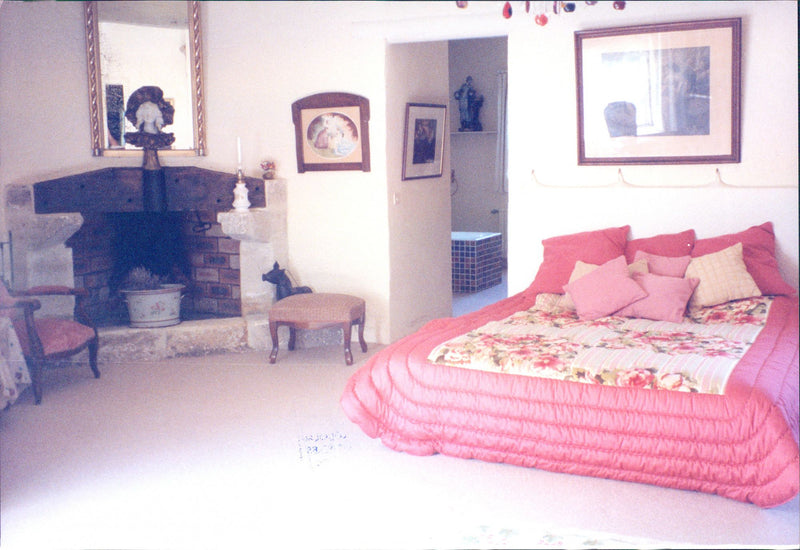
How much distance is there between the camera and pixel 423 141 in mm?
5488

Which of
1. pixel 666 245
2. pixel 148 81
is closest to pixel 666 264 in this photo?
pixel 666 245

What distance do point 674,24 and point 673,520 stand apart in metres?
2.63

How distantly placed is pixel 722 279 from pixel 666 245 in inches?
18.4

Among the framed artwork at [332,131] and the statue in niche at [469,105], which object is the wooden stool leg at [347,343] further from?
the statue in niche at [469,105]

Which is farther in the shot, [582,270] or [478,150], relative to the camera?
[478,150]

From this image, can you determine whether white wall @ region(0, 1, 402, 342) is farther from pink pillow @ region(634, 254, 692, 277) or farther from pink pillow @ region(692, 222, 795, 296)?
pink pillow @ region(692, 222, 795, 296)

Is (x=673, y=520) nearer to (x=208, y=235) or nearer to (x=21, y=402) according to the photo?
(x=21, y=402)

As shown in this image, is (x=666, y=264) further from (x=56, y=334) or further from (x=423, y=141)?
(x=56, y=334)

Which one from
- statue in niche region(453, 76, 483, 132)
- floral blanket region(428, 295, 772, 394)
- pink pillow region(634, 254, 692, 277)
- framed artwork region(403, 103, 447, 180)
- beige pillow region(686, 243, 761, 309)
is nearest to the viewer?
floral blanket region(428, 295, 772, 394)

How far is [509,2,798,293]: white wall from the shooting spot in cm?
391

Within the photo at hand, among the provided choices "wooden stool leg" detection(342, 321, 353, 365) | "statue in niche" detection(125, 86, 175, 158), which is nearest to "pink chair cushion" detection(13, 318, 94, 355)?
"statue in niche" detection(125, 86, 175, 158)

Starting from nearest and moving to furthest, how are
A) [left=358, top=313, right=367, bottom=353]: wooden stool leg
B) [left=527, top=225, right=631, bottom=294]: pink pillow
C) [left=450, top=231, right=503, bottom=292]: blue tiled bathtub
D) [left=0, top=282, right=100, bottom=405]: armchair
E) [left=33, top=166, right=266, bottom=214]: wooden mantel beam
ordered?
[left=0, top=282, right=100, bottom=405]: armchair, [left=527, top=225, right=631, bottom=294]: pink pillow, [left=33, top=166, right=266, bottom=214]: wooden mantel beam, [left=358, top=313, right=367, bottom=353]: wooden stool leg, [left=450, top=231, right=503, bottom=292]: blue tiled bathtub

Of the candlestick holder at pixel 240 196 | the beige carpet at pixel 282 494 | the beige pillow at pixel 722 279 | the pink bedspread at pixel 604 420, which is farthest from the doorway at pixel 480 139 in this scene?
the pink bedspread at pixel 604 420

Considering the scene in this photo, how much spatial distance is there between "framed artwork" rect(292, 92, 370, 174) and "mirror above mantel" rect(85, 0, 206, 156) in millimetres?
679
